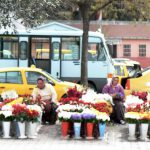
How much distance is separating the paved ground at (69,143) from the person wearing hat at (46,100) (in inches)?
55.7

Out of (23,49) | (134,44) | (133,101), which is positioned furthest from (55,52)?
(134,44)

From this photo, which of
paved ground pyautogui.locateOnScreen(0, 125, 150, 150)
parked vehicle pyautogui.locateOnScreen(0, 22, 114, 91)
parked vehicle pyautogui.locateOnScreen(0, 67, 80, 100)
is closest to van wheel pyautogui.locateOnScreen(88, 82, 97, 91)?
parked vehicle pyautogui.locateOnScreen(0, 22, 114, 91)

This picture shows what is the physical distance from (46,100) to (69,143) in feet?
10.7

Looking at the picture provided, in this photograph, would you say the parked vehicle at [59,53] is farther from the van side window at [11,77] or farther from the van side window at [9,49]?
the van side window at [11,77]

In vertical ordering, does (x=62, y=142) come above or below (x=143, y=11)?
below

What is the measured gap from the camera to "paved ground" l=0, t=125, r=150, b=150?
482 inches

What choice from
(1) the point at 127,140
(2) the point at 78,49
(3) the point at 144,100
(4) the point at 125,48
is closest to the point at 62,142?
(1) the point at 127,140

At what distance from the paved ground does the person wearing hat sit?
4.64 ft

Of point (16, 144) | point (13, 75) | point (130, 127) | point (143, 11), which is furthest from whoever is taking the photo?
point (143, 11)

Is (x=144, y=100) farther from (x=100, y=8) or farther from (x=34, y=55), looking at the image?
(x=34, y=55)

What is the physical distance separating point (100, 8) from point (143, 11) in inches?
69.6

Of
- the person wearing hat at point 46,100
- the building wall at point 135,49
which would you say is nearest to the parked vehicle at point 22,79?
the person wearing hat at point 46,100

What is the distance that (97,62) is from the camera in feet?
86.8

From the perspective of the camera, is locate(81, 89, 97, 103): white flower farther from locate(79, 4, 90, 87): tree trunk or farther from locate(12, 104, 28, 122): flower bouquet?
locate(79, 4, 90, 87): tree trunk
